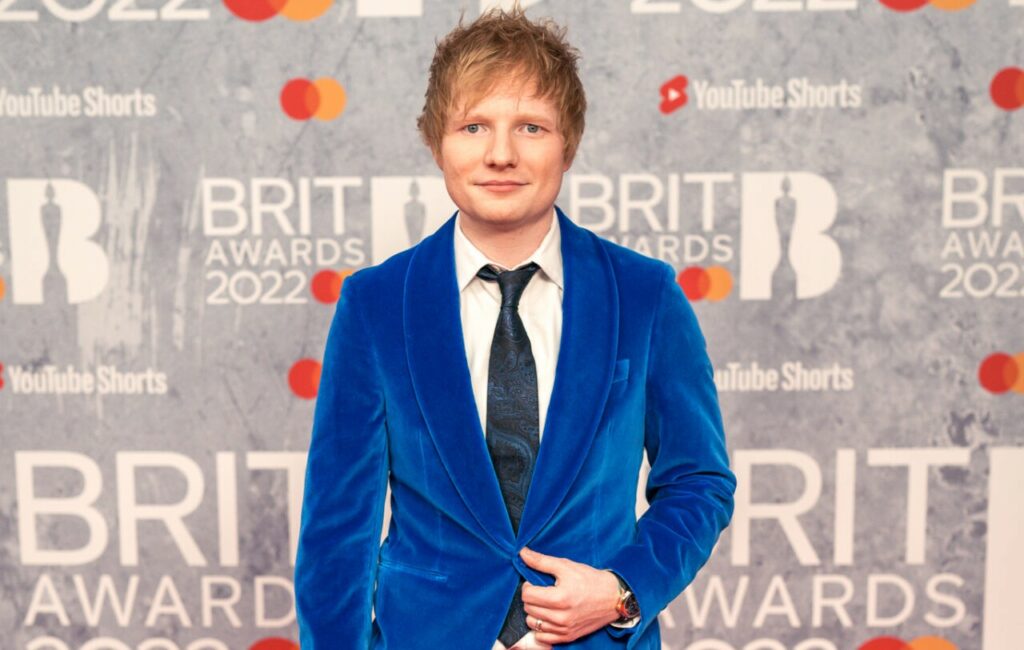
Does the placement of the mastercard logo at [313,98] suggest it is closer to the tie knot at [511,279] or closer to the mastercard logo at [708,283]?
the mastercard logo at [708,283]

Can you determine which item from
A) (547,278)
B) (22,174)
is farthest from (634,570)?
(22,174)

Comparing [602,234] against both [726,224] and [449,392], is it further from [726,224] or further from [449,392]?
[449,392]

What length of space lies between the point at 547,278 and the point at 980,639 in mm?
1770

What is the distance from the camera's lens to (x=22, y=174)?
233cm

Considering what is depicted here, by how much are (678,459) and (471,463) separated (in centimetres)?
28

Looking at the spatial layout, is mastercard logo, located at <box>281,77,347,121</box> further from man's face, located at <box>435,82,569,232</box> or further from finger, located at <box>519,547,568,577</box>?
finger, located at <box>519,547,568,577</box>

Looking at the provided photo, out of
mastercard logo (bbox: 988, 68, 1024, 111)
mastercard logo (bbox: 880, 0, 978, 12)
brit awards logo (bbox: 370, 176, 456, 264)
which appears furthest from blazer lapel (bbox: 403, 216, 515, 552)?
mastercard logo (bbox: 988, 68, 1024, 111)

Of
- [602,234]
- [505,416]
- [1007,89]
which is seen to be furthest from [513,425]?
[1007,89]

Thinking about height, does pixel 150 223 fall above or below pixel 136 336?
above

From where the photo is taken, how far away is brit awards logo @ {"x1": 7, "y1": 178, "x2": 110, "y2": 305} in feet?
7.66

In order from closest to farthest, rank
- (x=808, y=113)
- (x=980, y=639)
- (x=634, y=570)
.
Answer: (x=634, y=570) < (x=808, y=113) < (x=980, y=639)

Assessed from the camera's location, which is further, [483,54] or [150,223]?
[150,223]

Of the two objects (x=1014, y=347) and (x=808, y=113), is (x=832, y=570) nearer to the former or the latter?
(x=1014, y=347)

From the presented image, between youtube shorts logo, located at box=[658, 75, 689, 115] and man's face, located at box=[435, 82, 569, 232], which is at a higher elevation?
youtube shorts logo, located at box=[658, 75, 689, 115]
